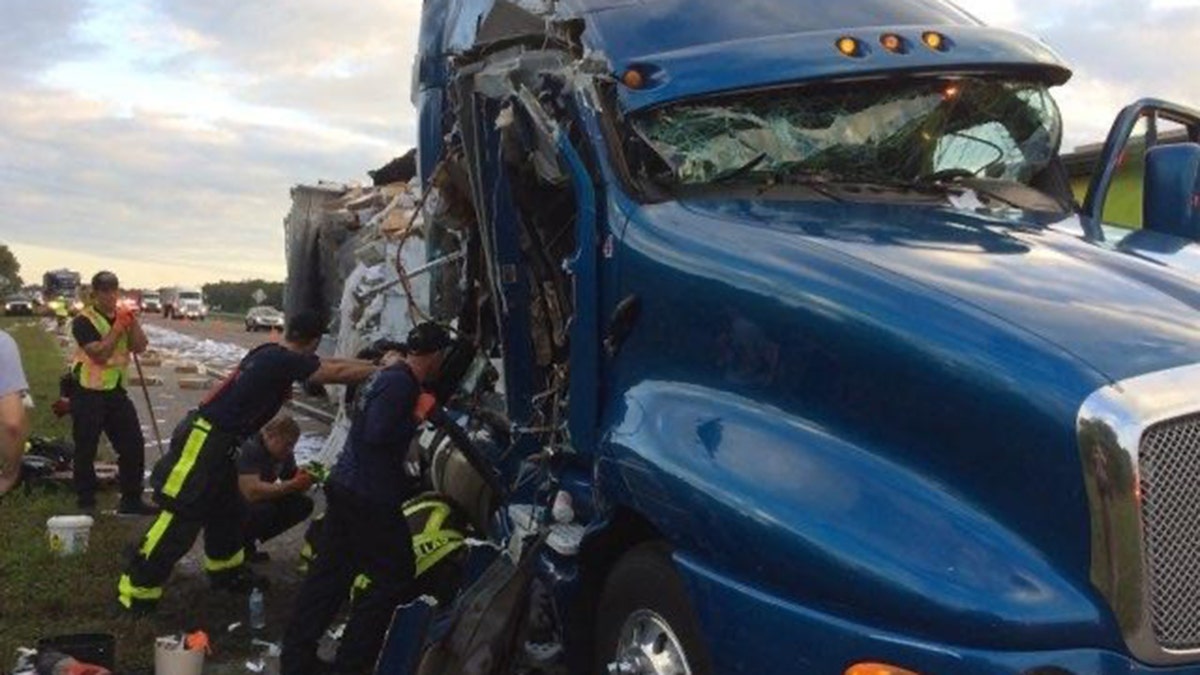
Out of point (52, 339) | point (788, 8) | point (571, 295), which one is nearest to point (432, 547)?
point (571, 295)

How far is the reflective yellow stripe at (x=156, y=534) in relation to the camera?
6227 mm

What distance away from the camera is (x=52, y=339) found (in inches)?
1591

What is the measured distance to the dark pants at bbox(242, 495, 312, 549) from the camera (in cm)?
717

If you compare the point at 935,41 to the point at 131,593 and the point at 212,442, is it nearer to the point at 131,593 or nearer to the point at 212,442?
the point at 212,442

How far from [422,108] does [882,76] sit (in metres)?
3.02

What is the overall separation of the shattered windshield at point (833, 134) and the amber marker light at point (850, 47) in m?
0.11

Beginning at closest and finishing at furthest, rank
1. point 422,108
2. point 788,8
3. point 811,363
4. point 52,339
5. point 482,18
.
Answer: point 811,363, point 788,8, point 482,18, point 422,108, point 52,339

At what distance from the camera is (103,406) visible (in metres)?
8.92

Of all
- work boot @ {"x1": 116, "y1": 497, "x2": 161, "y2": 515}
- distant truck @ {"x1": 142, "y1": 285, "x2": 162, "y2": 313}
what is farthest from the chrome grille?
distant truck @ {"x1": 142, "y1": 285, "x2": 162, "y2": 313}

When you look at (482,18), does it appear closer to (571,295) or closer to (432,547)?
(571,295)

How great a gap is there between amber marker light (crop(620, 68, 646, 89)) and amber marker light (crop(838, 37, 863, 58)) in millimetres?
707

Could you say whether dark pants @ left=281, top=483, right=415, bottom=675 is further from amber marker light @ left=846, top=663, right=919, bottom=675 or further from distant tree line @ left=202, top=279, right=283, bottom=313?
distant tree line @ left=202, top=279, right=283, bottom=313

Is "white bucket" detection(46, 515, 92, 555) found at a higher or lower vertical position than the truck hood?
lower

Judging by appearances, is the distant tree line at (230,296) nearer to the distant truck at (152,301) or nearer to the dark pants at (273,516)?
the distant truck at (152,301)
